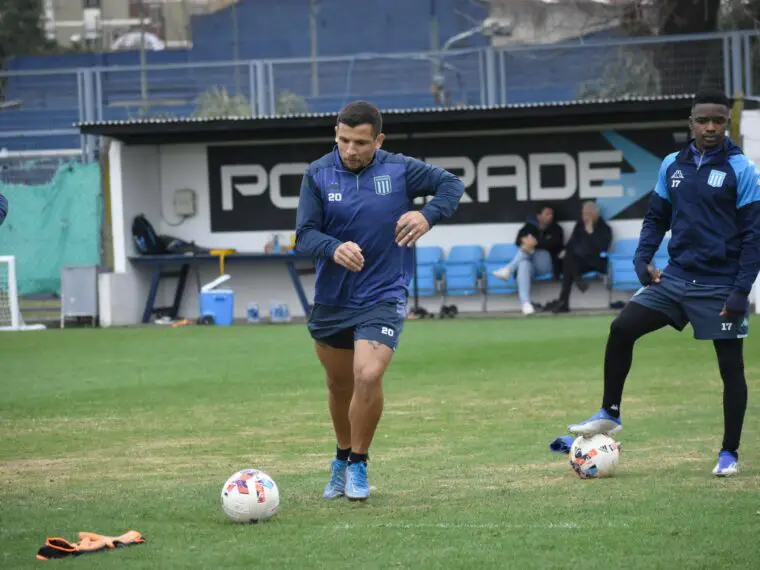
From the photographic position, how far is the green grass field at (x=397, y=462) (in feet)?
19.7

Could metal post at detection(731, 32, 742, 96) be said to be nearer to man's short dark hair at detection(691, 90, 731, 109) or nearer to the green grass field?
the green grass field

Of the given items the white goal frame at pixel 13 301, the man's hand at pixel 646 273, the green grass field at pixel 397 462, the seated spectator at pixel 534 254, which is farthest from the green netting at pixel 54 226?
the man's hand at pixel 646 273

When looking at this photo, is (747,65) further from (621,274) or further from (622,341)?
(622,341)

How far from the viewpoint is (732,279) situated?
7992 millimetres

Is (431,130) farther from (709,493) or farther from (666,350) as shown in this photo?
(709,493)

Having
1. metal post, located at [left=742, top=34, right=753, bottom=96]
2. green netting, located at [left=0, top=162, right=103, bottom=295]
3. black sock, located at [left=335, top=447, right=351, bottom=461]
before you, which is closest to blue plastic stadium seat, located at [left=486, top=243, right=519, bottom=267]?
metal post, located at [left=742, top=34, right=753, bottom=96]

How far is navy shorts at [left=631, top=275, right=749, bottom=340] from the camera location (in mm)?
7930

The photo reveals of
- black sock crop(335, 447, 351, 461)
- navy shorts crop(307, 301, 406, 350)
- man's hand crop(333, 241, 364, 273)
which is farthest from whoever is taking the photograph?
black sock crop(335, 447, 351, 461)

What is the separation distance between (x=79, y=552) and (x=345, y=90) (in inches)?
947

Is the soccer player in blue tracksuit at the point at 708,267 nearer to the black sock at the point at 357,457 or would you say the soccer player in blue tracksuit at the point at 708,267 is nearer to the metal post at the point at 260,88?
the black sock at the point at 357,457

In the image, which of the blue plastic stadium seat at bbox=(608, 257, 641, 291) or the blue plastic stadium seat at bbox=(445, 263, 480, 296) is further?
the blue plastic stadium seat at bbox=(445, 263, 480, 296)

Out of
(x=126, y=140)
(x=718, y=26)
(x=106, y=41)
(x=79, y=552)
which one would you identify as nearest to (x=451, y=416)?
(x=79, y=552)

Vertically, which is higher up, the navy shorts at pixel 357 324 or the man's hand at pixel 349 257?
the man's hand at pixel 349 257

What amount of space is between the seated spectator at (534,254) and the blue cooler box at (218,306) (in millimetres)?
4489
